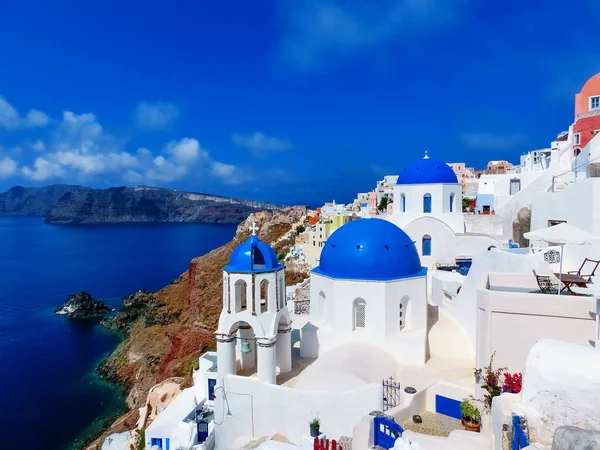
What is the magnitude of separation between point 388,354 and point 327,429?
302 cm

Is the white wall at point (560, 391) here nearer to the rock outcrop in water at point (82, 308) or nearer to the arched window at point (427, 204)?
the arched window at point (427, 204)

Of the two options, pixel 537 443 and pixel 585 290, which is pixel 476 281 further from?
pixel 537 443

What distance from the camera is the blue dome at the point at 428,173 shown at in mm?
21938

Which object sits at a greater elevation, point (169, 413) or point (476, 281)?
point (476, 281)

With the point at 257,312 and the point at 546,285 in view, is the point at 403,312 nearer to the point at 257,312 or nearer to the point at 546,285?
the point at 546,285

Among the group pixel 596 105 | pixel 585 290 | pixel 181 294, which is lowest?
pixel 181 294

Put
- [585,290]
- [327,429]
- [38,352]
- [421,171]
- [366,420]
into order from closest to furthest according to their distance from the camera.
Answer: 1. [366,420]
2. [585,290]
3. [327,429]
4. [421,171]
5. [38,352]

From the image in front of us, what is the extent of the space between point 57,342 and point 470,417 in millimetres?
40589

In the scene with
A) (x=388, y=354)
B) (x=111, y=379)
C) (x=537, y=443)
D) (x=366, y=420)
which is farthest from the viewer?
(x=111, y=379)

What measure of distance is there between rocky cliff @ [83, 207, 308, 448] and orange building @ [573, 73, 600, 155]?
2157cm

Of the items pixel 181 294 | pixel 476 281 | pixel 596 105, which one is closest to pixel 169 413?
pixel 476 281

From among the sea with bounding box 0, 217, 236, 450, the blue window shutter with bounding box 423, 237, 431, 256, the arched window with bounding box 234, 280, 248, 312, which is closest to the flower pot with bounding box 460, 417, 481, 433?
the arched window with bounding box 234, 280, 248, 312

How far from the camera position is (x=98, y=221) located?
198000 mm

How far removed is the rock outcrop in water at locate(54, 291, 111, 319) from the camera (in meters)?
46.5
